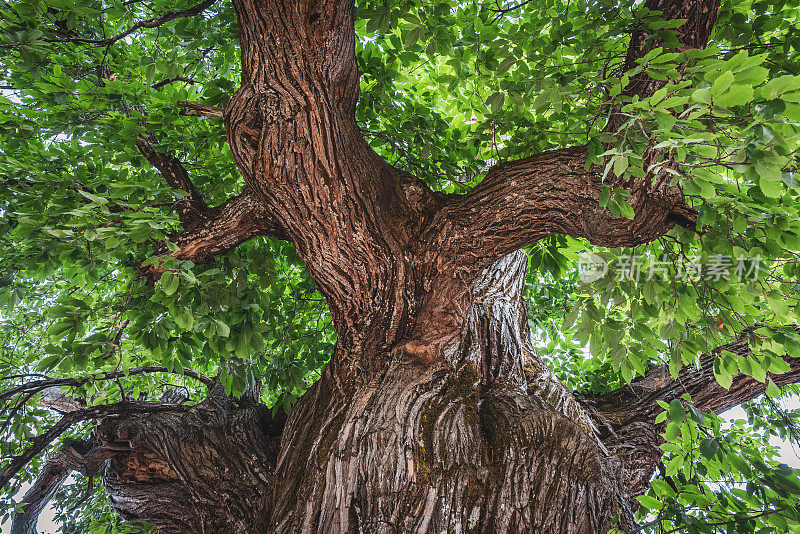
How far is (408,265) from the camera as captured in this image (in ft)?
8.20

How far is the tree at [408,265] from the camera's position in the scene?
6.06ft

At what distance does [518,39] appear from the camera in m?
2.14

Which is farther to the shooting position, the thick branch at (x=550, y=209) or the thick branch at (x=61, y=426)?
the thick branch at (x=61, y=426)

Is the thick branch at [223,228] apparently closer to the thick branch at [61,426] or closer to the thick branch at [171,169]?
the thick branch at [171,169]

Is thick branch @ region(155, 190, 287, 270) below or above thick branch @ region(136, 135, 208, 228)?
below

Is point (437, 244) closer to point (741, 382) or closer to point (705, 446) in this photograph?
point (705, 446)

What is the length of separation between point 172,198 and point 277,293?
1.19m

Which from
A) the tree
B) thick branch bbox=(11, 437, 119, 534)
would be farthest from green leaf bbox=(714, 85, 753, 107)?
thick branch bbox=(11, 437, 119, 534)

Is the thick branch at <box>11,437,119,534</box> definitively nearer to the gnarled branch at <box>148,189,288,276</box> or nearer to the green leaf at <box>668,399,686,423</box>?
the gnarled branch at <box>148,189,288,276</box>

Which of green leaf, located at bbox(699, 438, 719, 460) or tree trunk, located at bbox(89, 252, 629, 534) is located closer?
green leaf, located at bbox(699, 438, 719, 460)

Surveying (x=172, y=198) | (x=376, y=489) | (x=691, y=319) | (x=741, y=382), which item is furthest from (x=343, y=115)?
(x=741, y=382)

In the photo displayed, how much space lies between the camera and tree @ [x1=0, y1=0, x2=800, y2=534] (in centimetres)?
185

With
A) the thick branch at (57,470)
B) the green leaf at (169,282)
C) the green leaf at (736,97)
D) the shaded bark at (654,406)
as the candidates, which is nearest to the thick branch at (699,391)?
the shaded bark at (654,406)

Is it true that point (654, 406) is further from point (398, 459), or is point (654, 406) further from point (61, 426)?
point (61, 426)
